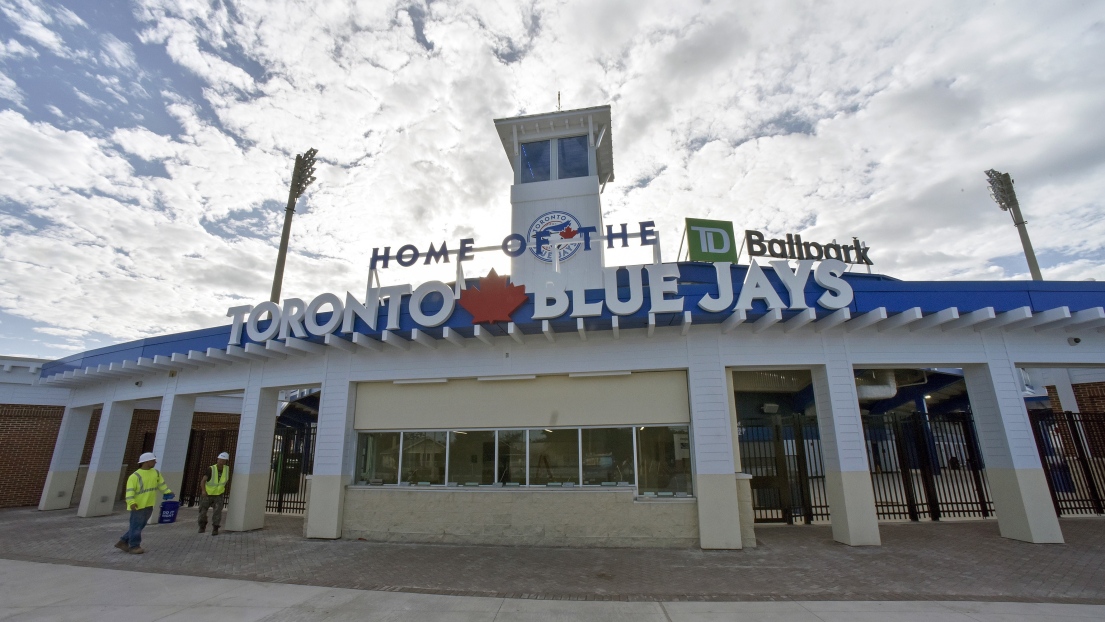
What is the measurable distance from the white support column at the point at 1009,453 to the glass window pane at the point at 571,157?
12.1 m

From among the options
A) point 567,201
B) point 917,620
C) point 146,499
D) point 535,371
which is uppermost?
point 567,201

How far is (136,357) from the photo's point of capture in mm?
16172

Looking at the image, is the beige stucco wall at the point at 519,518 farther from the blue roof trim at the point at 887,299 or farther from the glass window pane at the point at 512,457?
the blue roof trim at the point at 887,299

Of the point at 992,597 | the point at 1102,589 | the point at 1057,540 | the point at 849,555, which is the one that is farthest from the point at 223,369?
the point at 1057,540

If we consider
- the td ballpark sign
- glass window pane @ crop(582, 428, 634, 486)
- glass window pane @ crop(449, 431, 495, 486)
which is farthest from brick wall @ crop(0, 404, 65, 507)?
glass window pane @ crop(582, 428, 634, 486)

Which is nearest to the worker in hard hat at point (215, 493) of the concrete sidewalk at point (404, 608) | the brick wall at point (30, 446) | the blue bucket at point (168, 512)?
the blue bucket at point (168, 512)

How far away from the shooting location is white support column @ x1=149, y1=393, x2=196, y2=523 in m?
15.4

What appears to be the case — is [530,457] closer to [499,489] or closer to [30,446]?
[499,489]

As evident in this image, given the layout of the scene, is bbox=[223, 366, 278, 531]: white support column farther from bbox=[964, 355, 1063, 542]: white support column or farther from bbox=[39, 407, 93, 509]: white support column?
bbox=[964, 355, 1063, 542]: white support column

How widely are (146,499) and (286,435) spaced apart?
18.7 ft

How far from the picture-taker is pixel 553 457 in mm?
11680

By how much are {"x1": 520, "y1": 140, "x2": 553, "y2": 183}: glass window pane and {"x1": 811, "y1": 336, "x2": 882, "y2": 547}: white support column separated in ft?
33.8

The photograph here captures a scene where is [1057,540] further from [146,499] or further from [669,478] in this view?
[146,499]

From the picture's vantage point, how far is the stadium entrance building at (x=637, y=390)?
10.7 m
